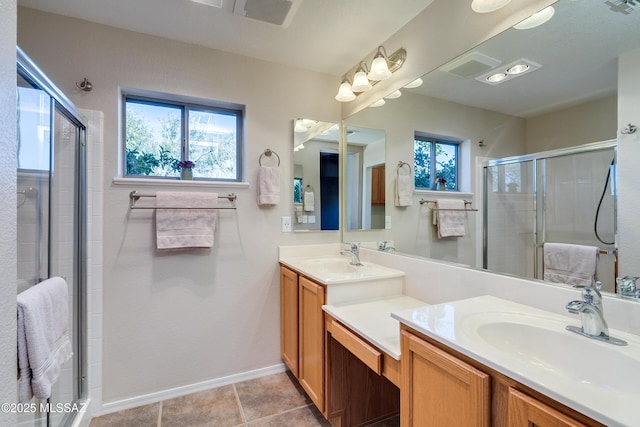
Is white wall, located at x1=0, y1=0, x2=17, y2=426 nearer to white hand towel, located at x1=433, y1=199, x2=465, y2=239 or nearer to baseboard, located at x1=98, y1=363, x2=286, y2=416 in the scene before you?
baseboard, located at x1=98, y1=363, x2=286, y2=416

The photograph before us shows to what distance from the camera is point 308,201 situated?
2355 mm

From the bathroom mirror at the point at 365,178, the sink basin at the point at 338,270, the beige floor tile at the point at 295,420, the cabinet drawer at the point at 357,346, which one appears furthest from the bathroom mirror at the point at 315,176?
the beige floor tile at the point at 295,420

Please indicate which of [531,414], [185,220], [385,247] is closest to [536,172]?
[531,414]

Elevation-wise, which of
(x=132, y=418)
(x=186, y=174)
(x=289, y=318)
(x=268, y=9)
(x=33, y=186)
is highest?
(x=268, y=9)

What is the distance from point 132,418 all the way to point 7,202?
1702mm

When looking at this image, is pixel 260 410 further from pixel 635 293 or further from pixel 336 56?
pixel 336 56

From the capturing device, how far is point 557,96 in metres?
1.11

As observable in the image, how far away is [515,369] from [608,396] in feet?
0.52

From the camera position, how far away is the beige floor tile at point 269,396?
1.80 meters

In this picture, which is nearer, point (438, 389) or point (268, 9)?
point (438, 389)

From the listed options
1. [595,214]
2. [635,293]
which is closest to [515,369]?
[635,293]

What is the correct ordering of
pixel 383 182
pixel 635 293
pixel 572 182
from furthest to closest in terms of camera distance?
pixel 383 182 → pixel 572 182 → pixel 635 293

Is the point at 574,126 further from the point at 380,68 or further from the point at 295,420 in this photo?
the point at 295,420

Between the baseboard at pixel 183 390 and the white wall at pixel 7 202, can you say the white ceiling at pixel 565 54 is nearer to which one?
the white wall at pixel 7 202
